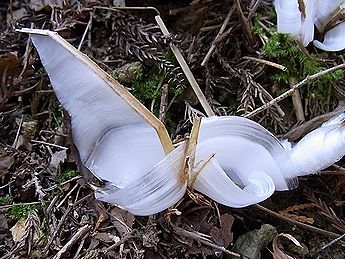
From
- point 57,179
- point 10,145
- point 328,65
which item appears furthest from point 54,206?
point 328,65

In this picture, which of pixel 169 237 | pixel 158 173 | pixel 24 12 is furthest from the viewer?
pixel 24 12

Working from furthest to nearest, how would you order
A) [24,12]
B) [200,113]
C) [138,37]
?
[24,12], [138,37], [200,113]

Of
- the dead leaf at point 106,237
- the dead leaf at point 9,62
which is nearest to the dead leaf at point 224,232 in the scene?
the dead leaf at point 106,237

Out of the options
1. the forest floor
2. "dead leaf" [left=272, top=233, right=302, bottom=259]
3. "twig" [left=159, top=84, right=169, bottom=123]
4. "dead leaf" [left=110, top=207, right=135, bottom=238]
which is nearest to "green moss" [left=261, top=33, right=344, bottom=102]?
the forest floor

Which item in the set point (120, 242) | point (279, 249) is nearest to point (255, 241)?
point (279, 249)

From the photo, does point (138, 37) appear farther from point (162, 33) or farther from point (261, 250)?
point (261, 250)

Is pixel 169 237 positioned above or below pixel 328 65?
below

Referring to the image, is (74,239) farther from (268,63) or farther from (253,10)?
(253,10)
